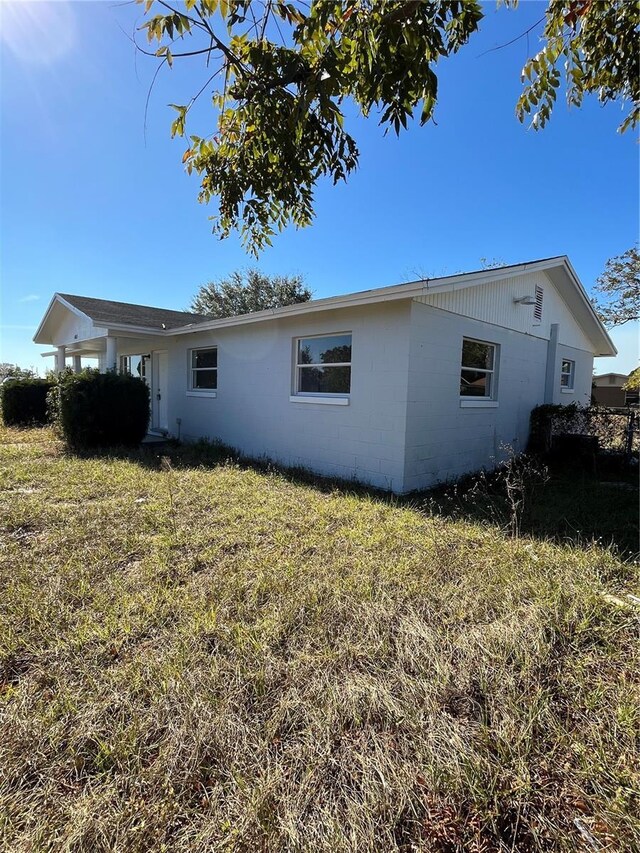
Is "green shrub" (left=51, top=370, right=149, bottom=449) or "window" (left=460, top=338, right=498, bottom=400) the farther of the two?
"green shrub" (left=51, top=370, right=149, bottom=449)

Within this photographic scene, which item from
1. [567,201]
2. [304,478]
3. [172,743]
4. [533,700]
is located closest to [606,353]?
[567,201]

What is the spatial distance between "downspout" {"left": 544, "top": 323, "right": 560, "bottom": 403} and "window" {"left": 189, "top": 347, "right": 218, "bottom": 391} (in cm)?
858

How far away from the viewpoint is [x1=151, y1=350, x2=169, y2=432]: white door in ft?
40.9

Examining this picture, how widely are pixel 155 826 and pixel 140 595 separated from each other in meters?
1.78

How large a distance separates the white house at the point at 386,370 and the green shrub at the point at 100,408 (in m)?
1.42

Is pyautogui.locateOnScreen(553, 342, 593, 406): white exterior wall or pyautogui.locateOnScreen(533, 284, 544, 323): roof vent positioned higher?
pyautogui.locateOnScreen(533, 284, 544, 323): roof vent

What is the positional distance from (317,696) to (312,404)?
5.96 metres

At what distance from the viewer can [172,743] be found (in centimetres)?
178

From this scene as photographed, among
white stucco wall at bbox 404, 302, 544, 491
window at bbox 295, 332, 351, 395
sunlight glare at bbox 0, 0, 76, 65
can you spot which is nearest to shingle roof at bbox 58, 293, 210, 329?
window at bbox 295, 332, 351, 395

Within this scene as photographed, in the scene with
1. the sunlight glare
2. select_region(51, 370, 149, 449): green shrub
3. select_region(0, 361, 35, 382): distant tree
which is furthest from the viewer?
select_region(0, 361, 35, 382): distant tree

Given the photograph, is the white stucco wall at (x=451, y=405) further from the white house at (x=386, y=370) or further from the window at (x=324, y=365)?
the window at (x=324, y=365)

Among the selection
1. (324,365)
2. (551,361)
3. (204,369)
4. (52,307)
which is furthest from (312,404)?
(52,307)

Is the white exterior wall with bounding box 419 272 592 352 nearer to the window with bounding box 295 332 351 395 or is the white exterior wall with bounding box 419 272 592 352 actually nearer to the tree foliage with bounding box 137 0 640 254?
the window with bounding box 295 332 351 395

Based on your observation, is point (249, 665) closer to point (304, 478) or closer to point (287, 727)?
point (287, 727)
